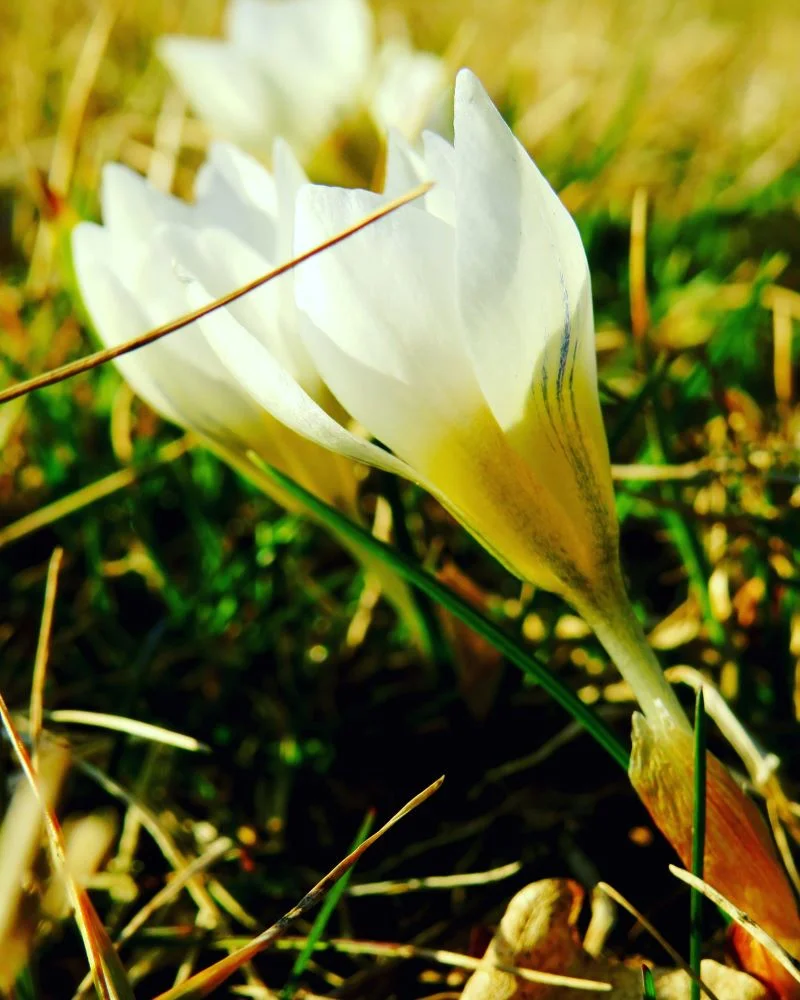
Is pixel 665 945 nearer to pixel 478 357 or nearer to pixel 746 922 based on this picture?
pixel 746 922

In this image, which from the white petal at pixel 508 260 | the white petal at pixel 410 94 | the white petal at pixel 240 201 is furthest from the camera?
the white petal at pixel 410 94

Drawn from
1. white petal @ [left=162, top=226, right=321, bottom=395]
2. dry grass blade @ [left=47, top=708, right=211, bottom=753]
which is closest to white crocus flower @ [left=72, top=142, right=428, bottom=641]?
white petal @ [left=162, top=226, right=321, bottom=395]

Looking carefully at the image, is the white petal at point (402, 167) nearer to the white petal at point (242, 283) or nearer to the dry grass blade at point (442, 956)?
the white petal at point (242, 283)

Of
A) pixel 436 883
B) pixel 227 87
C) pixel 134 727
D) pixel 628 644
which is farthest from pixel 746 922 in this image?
pixel 227 87

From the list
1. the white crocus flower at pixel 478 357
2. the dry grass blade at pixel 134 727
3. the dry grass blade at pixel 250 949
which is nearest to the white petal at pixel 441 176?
the white crocus flower at pixel 478 357

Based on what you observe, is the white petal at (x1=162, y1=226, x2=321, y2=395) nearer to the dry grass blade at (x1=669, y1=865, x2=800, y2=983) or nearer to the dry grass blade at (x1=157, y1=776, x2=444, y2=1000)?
the dry grass blade at (x1=157, y1=776, x2=444, y2=1000)

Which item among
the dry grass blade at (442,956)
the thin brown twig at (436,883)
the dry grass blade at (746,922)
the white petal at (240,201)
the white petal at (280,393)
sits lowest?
the thin brown twig at (436,883)
